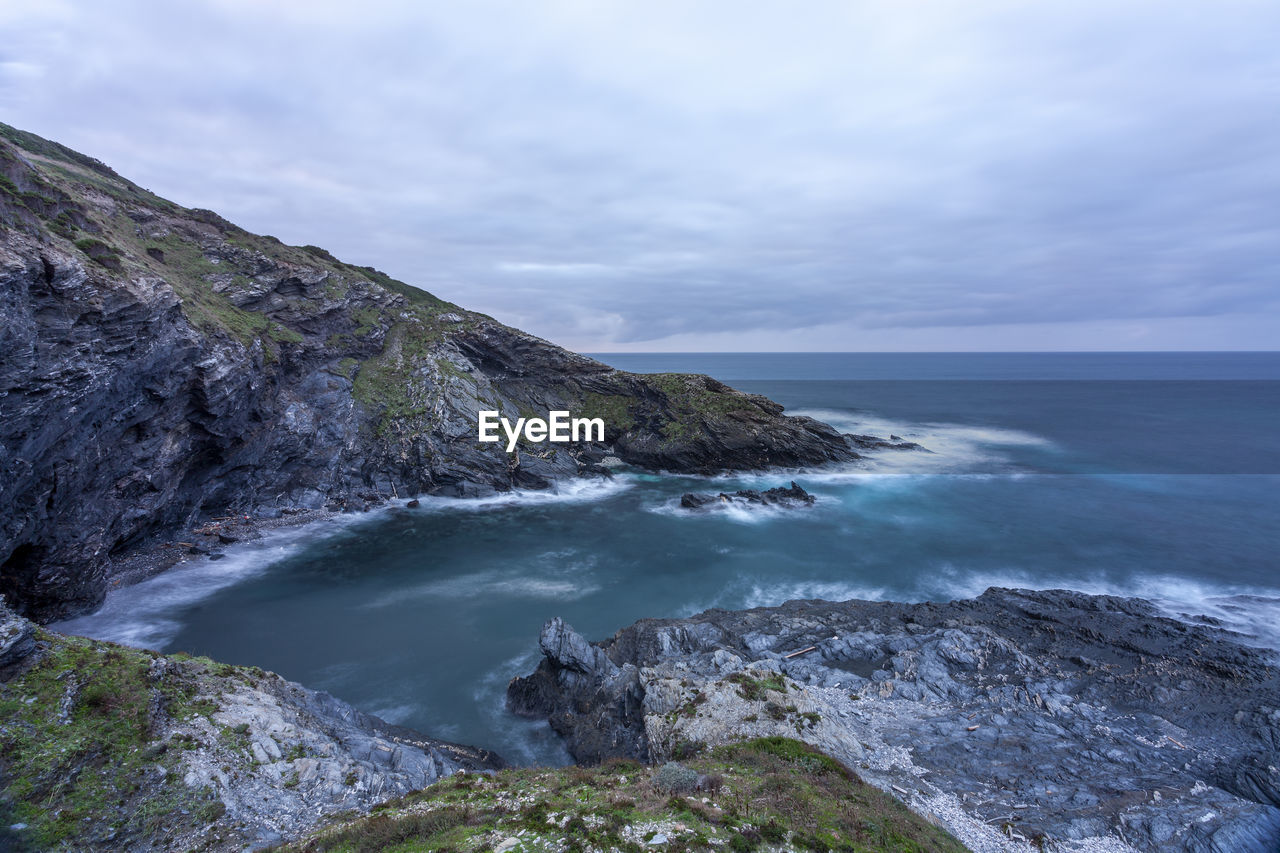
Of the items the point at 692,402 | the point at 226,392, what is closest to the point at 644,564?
the point at 692,402

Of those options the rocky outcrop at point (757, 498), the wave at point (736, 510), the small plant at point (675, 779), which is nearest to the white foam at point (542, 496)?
the wave at point (736, 510)

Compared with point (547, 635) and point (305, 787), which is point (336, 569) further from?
point (305, 787)

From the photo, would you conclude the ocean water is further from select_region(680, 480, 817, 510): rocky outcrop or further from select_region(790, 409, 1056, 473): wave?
select_region(680, 480, 817, 510): rocky outcrop

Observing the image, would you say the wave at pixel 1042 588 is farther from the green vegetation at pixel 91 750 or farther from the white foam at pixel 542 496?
the white foam at pixel 542 496

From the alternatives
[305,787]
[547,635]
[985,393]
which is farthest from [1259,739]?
[985,393]

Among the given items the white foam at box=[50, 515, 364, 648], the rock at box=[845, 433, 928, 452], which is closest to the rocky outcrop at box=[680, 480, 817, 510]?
the rock at box=[845, 433, 928, 452]

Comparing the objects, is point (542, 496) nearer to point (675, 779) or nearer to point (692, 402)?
point (692, 402)
